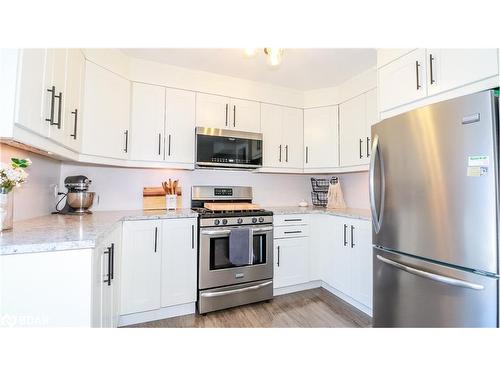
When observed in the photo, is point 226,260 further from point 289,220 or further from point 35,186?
point 35,186

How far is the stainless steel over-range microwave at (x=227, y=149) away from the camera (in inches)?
93.4

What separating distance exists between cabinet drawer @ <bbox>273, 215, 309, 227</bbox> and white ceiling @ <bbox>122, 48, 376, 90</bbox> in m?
1.63

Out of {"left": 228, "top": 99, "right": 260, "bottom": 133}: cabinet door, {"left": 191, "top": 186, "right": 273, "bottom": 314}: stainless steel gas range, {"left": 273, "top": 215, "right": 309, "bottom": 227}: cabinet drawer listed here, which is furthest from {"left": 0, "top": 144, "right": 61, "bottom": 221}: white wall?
{"left": 273, "top": 215, "right": 309, "bottom": 227}: cabinet drawer

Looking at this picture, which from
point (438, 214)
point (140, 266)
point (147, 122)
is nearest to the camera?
point (438, 214)

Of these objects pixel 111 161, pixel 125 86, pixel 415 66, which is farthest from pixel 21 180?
pixel 415 66

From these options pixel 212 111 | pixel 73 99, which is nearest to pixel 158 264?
pixel 73 99

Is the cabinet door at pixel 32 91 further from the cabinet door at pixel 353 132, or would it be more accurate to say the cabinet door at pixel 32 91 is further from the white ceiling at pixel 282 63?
the cabinet door at pixel 353 132

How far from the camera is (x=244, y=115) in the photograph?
2621 mm

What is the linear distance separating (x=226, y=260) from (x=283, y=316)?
2.44 feet

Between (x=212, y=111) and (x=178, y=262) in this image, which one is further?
(x=212, y=111)

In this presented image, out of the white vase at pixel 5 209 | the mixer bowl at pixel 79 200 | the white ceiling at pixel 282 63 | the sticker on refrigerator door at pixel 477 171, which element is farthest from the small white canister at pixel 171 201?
the sticker on refrigerator door at pixel 477 171
